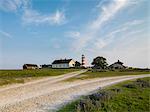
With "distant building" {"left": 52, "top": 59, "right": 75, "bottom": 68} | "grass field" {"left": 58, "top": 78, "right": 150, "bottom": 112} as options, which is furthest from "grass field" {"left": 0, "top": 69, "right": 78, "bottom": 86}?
"distant building" {"left": 52, "top": 59, "right": 75, "bottom": 68}

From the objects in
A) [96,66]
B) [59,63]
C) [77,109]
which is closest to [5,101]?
[77,109]

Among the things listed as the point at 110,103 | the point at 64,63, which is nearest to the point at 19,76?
the point at 110,103

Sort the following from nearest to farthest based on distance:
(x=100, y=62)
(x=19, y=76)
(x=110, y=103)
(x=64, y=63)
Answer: (x=110, y=103) < (x=19, y=76) < (x=100, y=62) < (x=64, y=63)

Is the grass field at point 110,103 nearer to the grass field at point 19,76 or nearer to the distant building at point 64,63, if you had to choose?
the grass field at point 19,76

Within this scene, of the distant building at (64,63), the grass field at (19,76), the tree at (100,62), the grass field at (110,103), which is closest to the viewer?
the grass field at (110,103)

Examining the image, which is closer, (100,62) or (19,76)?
(19,76)

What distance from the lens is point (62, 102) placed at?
14023 millimetres

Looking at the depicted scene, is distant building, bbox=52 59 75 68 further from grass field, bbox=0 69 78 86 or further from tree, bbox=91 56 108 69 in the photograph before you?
grass field, bbox=0 69 78 86

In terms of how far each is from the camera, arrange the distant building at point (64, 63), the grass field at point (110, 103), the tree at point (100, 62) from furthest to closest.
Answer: the distant building at point (64, 63)
the tree at point (100, 62)
the grass field at point (110, 103)

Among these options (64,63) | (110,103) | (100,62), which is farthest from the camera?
(64,63)

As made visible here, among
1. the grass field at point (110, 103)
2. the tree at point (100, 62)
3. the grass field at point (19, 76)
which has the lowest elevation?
the grass field at point (110, 103)

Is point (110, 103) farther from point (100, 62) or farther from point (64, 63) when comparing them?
point (64, 63)

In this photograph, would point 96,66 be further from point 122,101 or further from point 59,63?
point 122,101

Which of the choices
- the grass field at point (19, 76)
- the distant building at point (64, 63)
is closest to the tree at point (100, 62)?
the distant building at point (64, 63)
